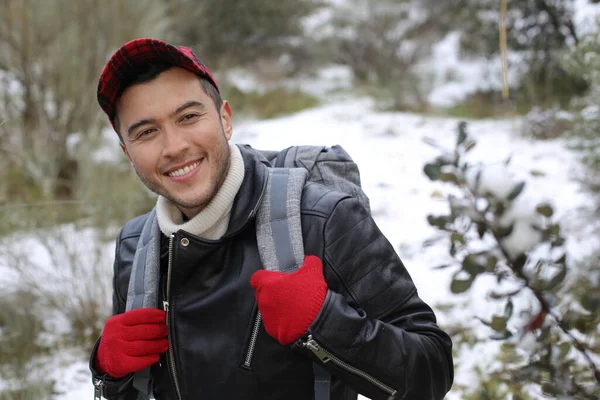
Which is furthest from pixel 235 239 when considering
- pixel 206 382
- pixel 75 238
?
pixel 75 238

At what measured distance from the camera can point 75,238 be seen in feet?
11.0

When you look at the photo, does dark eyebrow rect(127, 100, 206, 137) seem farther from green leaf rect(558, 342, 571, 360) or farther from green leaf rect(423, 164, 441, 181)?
green leaf rect(558, 342, 571, 360)

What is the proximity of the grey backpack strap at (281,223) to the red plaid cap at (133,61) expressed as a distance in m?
0.34

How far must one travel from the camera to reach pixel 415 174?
20.4ft

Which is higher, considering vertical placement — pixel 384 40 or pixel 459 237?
pixel 459 237

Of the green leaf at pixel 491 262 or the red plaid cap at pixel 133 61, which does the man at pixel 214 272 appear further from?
the green leaf at pixel 491 262

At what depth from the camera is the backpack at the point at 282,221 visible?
1147 mm

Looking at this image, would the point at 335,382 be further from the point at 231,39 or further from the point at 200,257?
the point at 231,39

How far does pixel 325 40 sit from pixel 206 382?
14.8m

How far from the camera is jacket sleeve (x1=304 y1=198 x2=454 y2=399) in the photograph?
1053 millimetres

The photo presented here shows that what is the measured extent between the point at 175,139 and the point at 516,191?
768 millimetres

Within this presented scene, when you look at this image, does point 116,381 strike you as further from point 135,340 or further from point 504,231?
point 504,231

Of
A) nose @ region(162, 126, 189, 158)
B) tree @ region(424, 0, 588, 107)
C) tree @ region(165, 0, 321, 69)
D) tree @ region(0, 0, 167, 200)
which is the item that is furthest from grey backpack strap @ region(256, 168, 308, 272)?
tree @ region(165, 0, 321, 69)

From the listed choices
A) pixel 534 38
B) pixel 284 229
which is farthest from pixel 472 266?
pixel 534 38
